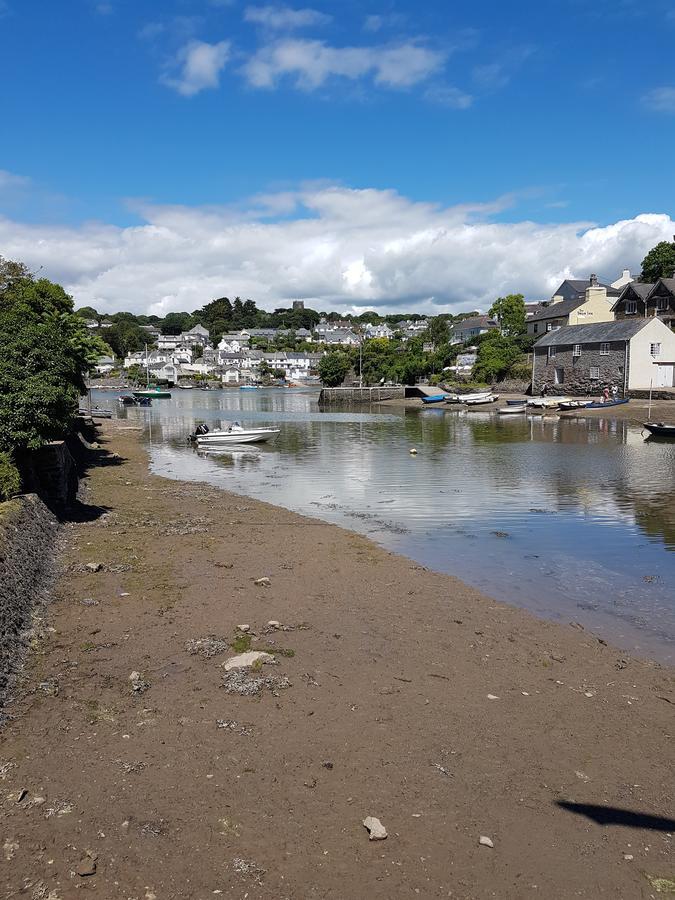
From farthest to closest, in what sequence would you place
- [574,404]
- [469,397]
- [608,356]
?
1. [469,397]
2. [608,356]
3. [574,404]

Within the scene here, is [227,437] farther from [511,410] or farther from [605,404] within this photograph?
[605,404]

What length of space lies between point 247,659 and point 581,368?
77.6m

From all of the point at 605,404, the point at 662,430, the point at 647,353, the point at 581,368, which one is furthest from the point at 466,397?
the point at 662,430

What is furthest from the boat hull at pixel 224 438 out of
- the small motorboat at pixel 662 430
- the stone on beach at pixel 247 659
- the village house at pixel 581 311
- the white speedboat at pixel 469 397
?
the village house at pixel 581 311

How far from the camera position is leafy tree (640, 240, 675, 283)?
337ft

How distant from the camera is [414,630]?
444 inches

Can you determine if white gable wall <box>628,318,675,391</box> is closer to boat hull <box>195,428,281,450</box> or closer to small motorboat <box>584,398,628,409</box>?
small motorboat <box>584,398,628,409</box>

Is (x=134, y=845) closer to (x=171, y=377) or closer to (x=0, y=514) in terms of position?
(x=0, y=514)

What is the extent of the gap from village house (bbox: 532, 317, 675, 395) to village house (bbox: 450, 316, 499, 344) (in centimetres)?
6864

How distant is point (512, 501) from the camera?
80.9ft

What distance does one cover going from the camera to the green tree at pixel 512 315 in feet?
365

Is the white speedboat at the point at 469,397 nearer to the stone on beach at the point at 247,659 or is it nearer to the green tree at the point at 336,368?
the green tree at the point at 336,368

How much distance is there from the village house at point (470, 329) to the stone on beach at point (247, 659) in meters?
147

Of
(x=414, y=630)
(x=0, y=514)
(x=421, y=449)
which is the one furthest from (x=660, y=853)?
(x=421, y=449)
